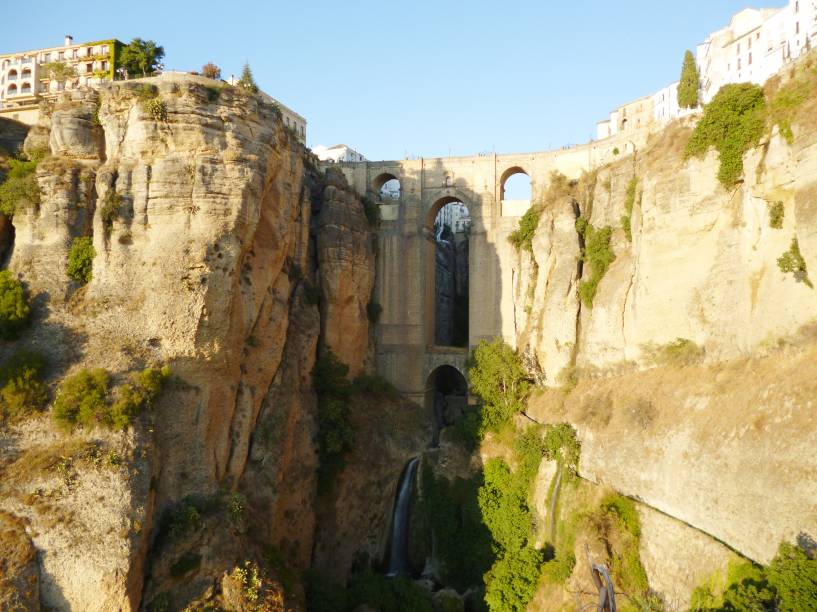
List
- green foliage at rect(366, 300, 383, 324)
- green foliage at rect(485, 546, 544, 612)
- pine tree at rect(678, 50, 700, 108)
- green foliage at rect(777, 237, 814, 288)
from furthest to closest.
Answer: green foliage at rect(366, 300, 383, 324), pine tree at rect(678, 50, 700, 108), green foliage at rect(485, 546, 544, 612), green foliage at rect(777, 237, 814, 288)

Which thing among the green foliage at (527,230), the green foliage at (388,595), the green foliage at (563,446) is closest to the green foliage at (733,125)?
the green foliage at (563,446)

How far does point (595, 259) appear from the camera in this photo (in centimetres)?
2905

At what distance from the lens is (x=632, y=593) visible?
20.5 metres

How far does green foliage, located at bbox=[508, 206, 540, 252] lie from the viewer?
110ft

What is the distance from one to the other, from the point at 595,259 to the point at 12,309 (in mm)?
21680

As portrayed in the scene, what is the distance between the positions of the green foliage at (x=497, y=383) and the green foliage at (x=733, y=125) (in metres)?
12.7

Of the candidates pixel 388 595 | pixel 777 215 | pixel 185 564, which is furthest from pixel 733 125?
pixel 185 564

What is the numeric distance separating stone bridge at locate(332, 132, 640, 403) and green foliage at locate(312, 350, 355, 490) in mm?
5606

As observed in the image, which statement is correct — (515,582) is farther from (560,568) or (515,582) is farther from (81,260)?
(81,260)

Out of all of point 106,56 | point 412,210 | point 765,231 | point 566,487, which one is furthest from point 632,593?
point 106,56

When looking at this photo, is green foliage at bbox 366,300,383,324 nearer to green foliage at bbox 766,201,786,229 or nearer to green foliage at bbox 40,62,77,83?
green foliage at bbox 40,62,77,83

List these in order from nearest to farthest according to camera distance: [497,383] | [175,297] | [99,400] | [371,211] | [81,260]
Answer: [99,400] → [175,297] → [81,260] → [497,383] → [371,211]

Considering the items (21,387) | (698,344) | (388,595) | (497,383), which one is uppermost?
(698,344)

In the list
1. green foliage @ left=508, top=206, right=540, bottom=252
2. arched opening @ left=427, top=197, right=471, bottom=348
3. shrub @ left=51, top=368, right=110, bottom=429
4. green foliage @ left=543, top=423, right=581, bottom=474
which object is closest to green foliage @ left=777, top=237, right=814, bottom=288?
green foliage @ left=543, top=423, right=581, bottom=474
